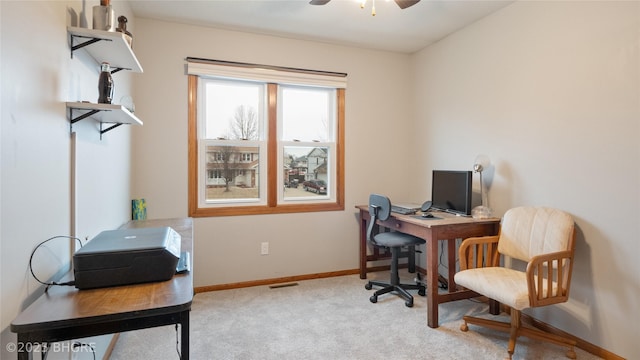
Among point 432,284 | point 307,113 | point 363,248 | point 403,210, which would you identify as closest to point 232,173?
point 307,113

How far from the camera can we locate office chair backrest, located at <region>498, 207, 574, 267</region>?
6.91ft

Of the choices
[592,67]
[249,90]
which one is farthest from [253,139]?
[592,67]

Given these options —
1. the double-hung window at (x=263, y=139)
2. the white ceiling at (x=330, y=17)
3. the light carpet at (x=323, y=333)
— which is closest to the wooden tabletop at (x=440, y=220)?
the light carpet at (x=323, y=333)

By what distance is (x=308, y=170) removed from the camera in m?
3.59

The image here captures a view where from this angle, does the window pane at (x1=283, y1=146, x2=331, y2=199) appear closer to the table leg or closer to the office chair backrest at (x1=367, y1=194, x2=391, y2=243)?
the office chair backrest at (x1=367, y1=194, x2=391, y2=243)

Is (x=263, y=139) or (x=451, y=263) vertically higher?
(x=263, y=139)

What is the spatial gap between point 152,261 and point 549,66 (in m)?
2.84

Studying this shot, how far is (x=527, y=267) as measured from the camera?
1.89 metres

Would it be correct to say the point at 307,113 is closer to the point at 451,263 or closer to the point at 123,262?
the point at 451,263

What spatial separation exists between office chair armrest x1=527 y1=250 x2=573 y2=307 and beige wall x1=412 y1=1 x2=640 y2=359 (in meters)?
0.27

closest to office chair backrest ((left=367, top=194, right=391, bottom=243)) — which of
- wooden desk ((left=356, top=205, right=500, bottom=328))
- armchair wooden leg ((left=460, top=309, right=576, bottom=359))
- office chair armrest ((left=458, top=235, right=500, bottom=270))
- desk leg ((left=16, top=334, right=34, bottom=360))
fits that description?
wooden desk ((left=356, top=205, right=500, bottom=328))

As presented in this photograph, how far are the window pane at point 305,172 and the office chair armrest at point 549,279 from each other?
214cm

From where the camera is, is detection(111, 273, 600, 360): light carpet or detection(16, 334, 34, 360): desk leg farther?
detection(111, 273, 600, 360): light carpet

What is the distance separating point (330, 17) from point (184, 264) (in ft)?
8.03
